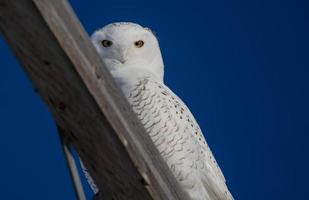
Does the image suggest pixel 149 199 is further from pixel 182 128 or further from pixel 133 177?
pixel 182 128

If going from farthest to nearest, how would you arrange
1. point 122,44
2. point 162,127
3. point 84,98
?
point 122,44, point 162,127, point 84,98

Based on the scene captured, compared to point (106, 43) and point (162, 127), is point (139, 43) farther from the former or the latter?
point (162, 127)

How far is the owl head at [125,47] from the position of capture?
217 centimetres

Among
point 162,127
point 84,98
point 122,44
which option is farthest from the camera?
point 122,44

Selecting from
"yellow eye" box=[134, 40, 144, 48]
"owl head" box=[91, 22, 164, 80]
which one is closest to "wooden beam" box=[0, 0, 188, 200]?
"owl head" box=[91, 22, 164, 80]

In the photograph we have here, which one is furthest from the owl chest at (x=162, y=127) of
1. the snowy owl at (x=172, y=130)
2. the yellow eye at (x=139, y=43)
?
the yellow eye at (x=139, y=43)

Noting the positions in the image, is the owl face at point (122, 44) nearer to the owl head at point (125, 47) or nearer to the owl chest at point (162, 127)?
the owl head at point (125, 47)

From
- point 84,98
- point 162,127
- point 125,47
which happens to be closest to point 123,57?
point 125,47

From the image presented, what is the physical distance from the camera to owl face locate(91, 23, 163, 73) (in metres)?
2.18

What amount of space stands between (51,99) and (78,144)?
0.23 ft

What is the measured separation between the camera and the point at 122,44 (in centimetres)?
218

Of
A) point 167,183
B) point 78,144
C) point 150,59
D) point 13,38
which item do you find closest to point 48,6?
point 13,38

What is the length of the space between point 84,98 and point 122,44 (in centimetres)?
140

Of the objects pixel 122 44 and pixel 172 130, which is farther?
pixel 122 44
